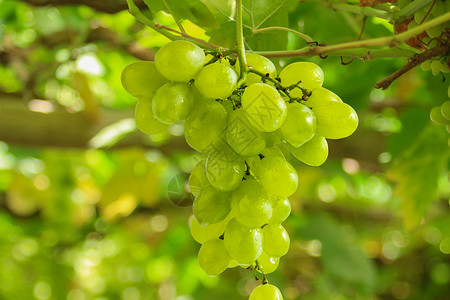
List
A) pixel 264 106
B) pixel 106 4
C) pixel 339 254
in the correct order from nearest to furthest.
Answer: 1. pixel 264 106
2. pixel 106 4
3. pixel 339 254

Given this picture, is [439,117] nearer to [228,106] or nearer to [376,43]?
[376,43]

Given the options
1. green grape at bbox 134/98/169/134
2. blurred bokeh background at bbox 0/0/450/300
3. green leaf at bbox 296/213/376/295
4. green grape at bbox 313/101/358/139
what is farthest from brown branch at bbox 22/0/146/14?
green leaf at bbox 296/213/376/295

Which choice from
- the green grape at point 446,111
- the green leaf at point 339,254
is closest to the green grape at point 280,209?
the green grape at point 446,111

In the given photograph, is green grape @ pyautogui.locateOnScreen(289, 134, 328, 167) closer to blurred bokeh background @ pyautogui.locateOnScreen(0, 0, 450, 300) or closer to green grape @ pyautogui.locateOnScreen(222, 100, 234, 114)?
green grape @ pyautogui.locateOnScreen(222, 100, 234, 114)

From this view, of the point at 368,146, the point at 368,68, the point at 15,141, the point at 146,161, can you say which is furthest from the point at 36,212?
the point at 368,68

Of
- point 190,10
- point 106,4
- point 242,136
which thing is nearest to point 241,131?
point 242,136

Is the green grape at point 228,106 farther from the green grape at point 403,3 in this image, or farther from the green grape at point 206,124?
the green grape at point 403,3
